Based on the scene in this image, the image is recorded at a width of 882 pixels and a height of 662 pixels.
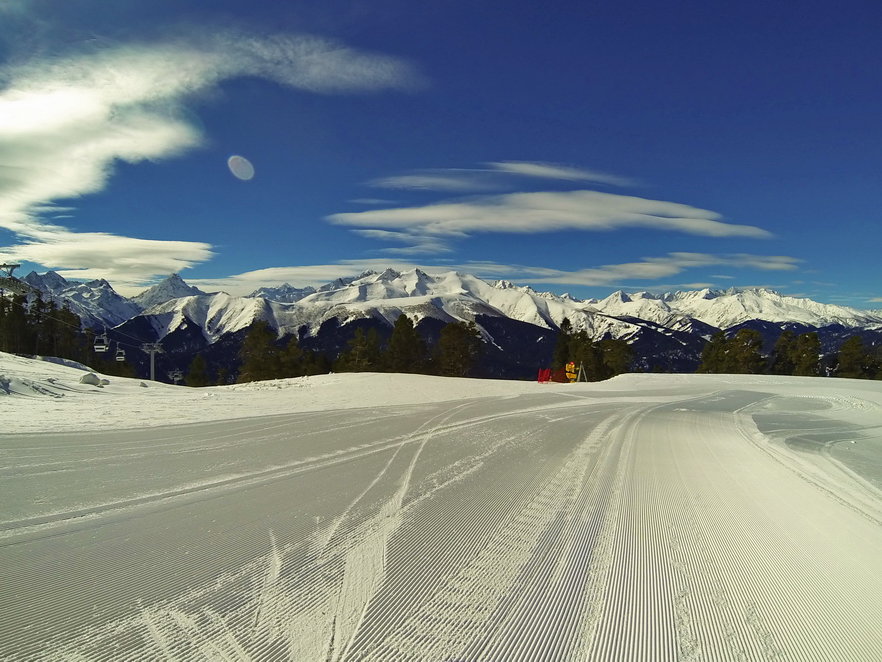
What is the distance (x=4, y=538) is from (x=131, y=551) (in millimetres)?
1015

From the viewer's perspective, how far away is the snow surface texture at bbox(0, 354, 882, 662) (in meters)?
2.78

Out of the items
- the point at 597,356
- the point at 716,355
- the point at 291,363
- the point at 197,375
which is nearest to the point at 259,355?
the point at 291,363

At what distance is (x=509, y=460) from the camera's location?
302 inches

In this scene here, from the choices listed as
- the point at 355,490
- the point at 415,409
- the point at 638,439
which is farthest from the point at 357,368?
the point at 355,490

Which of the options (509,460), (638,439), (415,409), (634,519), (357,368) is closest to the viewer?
(634,519)

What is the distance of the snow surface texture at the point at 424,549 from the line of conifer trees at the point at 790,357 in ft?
198

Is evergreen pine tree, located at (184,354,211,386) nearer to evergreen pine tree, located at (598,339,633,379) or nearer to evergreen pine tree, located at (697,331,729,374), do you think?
evergreen pine tree, located at (598,339,633,379)

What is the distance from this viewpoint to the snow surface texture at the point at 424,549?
2.78 metres

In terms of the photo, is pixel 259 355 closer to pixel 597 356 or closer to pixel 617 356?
pixel 597 356

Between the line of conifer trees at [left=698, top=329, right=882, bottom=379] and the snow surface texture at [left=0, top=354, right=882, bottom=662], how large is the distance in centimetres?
6045

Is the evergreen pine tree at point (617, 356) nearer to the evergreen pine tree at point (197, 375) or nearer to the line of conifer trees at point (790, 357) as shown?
the line of conifer trees at point (790, 357)

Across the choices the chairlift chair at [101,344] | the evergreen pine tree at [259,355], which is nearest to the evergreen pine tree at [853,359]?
the evergreen pine tree at [259,355]

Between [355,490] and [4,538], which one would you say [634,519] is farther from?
[4,538]

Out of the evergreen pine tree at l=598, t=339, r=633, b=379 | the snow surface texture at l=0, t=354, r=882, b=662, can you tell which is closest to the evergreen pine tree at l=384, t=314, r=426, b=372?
the evergreen pine tree at l=598, t=339, r=633, b=379
